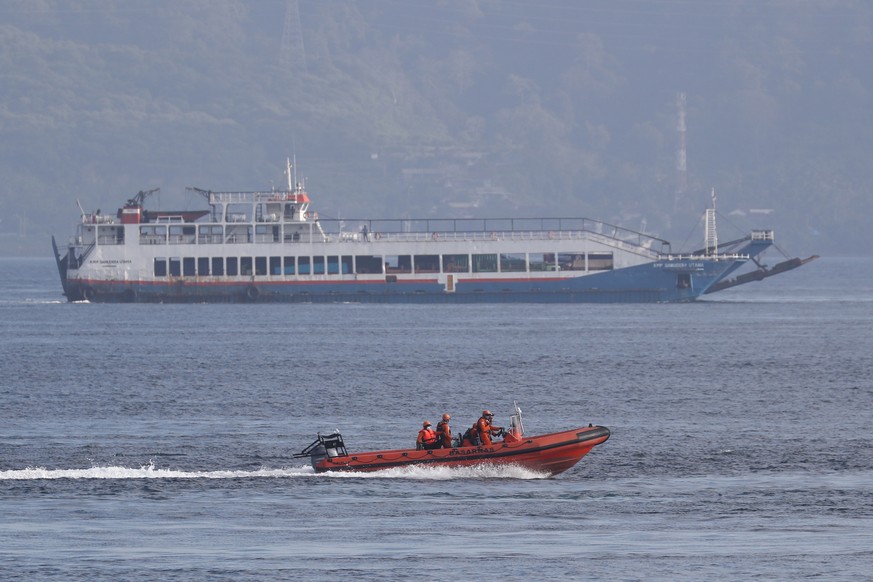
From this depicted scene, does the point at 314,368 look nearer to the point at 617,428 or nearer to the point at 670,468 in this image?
the point at 617,428

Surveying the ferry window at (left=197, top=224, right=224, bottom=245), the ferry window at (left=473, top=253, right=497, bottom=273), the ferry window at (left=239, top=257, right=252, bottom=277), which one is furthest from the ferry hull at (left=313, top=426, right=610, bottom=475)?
the ferry window at (left=197, top=224, right=224, bottom=245)

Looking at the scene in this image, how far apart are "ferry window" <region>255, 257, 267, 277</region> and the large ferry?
0.41 feet

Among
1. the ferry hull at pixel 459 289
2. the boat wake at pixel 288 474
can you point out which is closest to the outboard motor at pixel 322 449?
the boat wake at pixel 288 474

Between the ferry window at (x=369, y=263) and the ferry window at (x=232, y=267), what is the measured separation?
10.7 meters

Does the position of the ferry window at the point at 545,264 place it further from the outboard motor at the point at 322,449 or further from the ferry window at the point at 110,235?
the outboard motor at the point at 322,449

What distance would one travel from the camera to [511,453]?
5047cm

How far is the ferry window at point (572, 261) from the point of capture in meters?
139

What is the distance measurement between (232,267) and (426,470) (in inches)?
3673

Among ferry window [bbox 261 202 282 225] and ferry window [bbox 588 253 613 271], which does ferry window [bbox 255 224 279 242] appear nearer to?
ferry window [bbox 261 202 282 225]

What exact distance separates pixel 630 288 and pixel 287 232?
1207 inches

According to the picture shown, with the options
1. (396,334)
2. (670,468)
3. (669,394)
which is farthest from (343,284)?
(670,468)

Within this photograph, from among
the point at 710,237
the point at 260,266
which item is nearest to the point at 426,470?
the point at 260,266

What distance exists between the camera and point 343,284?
140875 millimetres

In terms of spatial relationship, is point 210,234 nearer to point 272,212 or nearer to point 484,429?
point 272,212
